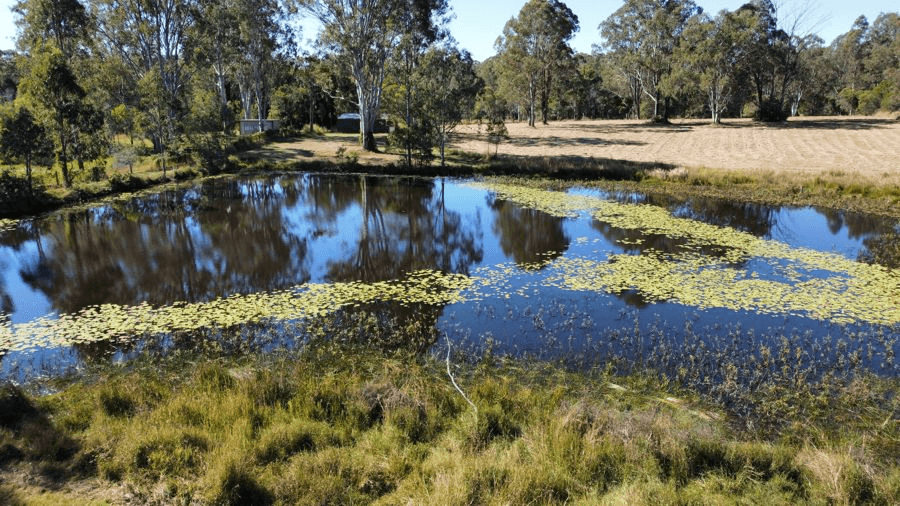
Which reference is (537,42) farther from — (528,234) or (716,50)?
(528,234)

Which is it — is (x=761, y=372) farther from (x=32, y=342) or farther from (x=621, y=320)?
(x=32, y=342)

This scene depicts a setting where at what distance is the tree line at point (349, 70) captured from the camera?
3009cm

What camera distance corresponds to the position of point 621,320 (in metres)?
12.1

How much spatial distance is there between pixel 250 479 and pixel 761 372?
28.6 ft

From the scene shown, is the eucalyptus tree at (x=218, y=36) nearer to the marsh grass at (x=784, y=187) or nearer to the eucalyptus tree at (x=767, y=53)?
the marsh grass at (x=784, y=187)

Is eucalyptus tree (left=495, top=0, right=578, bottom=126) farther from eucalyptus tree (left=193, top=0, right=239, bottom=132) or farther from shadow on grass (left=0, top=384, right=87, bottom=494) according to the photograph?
shadow on grass (left=0, top=384, right=87, bottom=494)

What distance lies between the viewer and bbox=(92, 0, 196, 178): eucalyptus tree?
3291cm

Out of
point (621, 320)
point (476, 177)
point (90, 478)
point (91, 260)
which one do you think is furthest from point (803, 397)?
point (476, 177)

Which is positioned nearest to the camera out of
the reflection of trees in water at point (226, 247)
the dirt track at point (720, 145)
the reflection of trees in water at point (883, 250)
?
the reflection of trees in water at point (226, 247)

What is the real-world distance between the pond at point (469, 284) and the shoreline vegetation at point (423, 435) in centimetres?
99

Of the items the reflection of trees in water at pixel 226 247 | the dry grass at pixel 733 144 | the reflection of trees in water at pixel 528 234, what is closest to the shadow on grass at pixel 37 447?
the reflection of trees in water at pixel 226 247

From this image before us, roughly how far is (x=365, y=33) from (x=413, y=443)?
36816mm

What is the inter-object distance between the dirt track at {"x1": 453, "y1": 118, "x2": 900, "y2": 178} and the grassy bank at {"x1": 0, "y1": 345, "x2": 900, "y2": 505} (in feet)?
92.7

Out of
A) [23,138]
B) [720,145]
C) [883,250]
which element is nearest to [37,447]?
[883,250]
